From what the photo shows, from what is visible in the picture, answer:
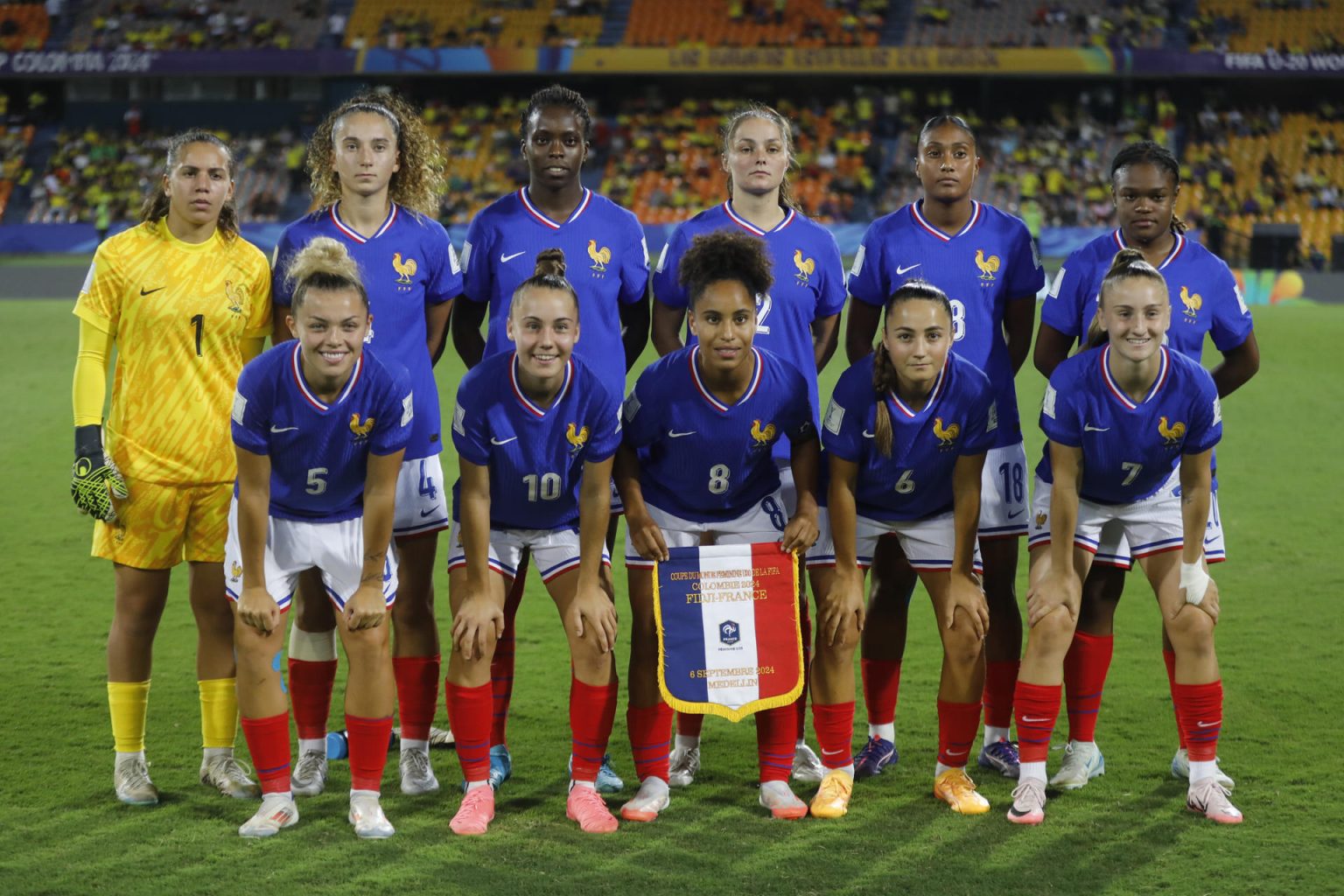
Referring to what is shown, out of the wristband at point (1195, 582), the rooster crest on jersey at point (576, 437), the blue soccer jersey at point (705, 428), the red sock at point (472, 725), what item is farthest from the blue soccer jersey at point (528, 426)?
the wristband at point (1195, 582)

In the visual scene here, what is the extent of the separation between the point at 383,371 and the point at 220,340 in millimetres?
687

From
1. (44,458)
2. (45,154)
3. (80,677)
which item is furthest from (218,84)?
(80,677)

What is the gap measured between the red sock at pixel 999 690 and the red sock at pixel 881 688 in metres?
0.30

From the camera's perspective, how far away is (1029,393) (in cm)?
1262

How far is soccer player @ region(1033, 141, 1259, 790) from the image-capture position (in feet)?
15.0

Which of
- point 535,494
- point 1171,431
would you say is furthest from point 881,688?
point 535,494

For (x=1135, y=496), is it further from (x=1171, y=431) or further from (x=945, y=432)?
(x=945, y=432)

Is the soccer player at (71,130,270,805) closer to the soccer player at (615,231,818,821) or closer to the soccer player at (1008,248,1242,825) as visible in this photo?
the soccer player at (615,231,818,821)

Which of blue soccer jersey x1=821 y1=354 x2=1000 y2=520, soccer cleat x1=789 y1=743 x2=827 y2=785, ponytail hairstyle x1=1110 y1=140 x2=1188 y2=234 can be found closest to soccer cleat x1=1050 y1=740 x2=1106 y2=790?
soccer cleat x1=789 y1=743 x2=827 y2=785

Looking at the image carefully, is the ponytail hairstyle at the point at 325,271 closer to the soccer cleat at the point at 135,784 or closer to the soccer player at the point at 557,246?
the soccer player at the point at 557,246

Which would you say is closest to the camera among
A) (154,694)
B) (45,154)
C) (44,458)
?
(154,694)

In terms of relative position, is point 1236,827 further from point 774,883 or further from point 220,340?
point 220,340

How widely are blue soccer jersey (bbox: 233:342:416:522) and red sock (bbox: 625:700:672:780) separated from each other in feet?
3.57

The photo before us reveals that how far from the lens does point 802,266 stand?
15.6ft
